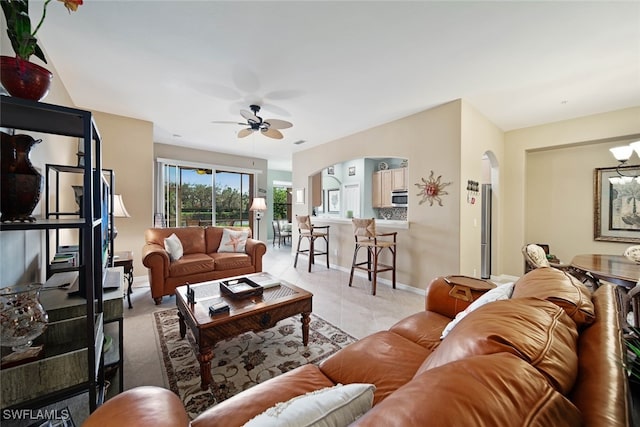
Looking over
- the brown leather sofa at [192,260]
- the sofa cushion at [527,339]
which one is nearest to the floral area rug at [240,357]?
the brown leather sofa at [192,260]

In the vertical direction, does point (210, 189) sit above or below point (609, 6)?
below

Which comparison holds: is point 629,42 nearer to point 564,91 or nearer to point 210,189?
point 564,91

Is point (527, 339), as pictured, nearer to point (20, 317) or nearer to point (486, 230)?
point (20, 317)

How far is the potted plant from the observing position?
93 centimetres

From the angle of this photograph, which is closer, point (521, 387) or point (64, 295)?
point (521, 387)

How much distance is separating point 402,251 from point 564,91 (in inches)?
109

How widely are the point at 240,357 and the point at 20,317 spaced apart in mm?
1425

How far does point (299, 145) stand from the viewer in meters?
5.65

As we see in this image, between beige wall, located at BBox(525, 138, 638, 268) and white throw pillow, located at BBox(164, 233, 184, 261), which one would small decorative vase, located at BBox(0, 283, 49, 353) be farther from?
beige wall, located at BBox(525, 138, 638, 268)

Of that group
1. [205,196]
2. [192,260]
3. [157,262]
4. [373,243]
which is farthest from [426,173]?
[205,196]

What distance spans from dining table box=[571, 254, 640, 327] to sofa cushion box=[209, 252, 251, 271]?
153 inches

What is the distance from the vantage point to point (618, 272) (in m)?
2.12

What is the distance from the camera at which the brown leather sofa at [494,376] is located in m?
0.47

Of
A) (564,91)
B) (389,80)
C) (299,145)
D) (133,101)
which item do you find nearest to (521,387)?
(389,80)
